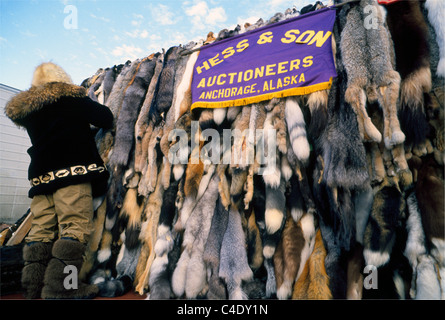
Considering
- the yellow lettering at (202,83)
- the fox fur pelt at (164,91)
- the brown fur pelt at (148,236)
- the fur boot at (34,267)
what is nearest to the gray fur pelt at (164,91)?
the fox fur pelt at (164,91)

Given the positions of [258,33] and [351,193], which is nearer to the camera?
[351,193]

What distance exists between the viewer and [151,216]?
204cm

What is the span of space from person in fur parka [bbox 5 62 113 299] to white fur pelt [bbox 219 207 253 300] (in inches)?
38.1

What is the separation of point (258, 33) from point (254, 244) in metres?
1.78

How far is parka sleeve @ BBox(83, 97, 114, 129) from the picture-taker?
1.94 metres

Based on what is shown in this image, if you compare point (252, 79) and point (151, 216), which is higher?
point (252, 79)

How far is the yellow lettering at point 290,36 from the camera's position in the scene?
6.21 ft

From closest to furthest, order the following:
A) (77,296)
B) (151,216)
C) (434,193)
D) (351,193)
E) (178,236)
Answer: (434,193)
(351,193)
(77,296)
(178,236)
(151,216)

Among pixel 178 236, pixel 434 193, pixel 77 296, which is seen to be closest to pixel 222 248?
pixel 178 236

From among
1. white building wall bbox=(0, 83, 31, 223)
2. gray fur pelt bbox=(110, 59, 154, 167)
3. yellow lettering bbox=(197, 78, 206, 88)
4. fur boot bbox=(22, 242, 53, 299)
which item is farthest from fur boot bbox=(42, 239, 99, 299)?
white building wall bbox=(0, 83, 31, 223)

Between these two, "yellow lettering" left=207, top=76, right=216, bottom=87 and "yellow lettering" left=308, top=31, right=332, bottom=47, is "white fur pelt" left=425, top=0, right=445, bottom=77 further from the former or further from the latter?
"yellow lettering" left=207, top=76, right=216, bottom=87

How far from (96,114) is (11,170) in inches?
111

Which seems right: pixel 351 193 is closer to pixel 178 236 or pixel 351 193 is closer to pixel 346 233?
pixel 346 233
